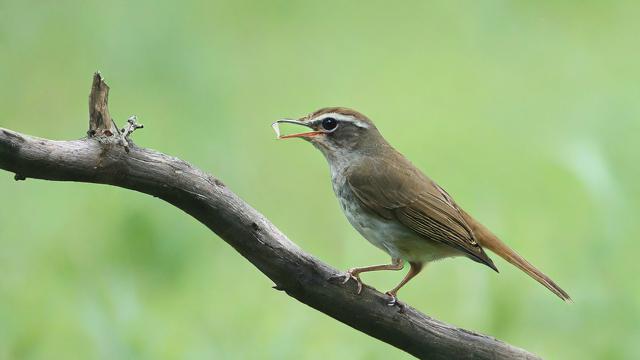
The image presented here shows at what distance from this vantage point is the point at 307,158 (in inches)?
447

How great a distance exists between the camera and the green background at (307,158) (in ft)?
25.4

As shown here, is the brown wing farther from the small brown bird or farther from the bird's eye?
the bird's eye

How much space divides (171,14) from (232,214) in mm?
6778

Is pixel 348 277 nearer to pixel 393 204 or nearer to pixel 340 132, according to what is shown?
pixel 393 204

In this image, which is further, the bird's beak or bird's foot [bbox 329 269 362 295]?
the bird's beak

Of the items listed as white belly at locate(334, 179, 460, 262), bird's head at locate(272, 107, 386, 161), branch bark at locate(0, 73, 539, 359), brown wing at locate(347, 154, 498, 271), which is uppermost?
bird's head at locate(272, 107, 386, 161)

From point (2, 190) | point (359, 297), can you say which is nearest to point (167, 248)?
point (2, 190)

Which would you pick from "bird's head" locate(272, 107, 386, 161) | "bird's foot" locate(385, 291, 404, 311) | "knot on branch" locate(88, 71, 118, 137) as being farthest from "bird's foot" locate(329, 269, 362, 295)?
"knot on branch" locate(88, 71, 118, 137)

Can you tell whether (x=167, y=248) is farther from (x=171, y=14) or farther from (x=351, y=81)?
(x=351, y=81)

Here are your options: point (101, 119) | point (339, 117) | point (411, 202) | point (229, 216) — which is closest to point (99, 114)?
point (101, 119)

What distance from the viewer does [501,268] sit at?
841cm

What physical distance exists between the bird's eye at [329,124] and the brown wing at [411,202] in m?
0.23

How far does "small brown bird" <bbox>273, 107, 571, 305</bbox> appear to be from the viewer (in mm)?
5945

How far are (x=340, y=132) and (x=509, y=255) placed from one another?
1007mm
